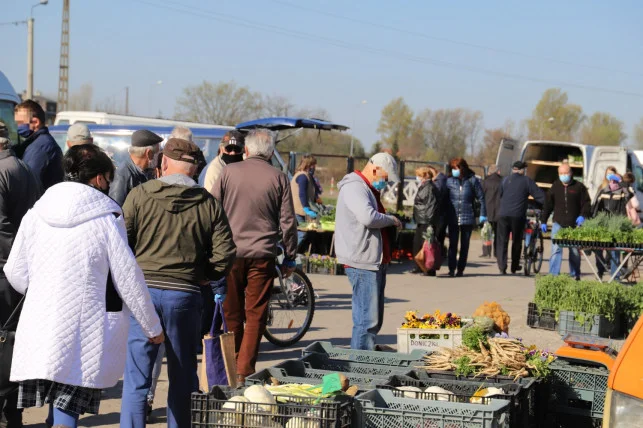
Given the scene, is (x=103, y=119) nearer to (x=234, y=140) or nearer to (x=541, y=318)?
(x=541, y=318)

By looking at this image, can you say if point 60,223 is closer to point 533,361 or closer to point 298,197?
point 533,361

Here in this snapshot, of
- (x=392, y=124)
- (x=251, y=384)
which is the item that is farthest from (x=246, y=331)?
(x=392, y=124)

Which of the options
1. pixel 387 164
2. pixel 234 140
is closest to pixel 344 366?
pixel 387 164

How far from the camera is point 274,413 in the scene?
192 inches

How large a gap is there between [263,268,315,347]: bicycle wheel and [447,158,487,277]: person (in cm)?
786

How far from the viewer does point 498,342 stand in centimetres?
645

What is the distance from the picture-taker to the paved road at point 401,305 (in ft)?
25.0

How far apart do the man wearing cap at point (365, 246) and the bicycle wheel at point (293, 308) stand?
2187 mm

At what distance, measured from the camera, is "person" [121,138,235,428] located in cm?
→ 574

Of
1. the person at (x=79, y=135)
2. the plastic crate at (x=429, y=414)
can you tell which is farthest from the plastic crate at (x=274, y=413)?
the person at (x=79, y=135)

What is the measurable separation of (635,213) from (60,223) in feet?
55.8

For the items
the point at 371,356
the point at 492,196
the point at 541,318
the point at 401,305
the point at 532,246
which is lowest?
the point at 401,305

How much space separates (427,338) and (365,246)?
0.97m

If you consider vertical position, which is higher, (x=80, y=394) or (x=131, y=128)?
(x=131, y=128)
